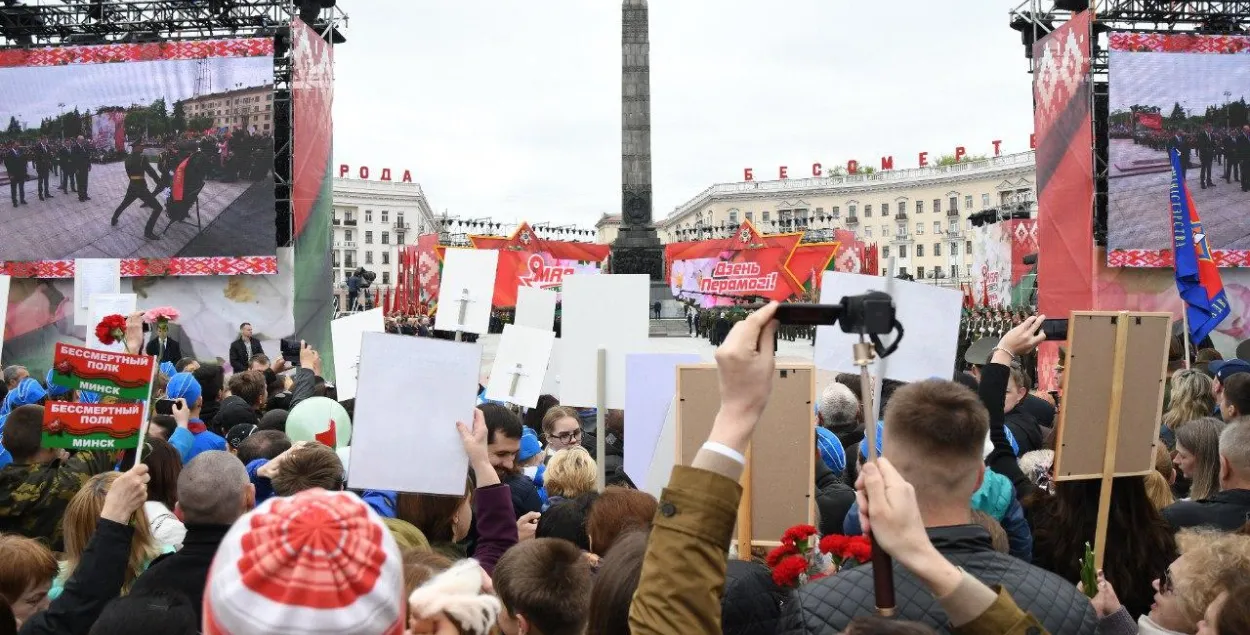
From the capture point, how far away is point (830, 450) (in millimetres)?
4660

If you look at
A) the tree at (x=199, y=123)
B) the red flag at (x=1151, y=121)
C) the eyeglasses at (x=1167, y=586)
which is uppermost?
the tree at (x=199, y=123)

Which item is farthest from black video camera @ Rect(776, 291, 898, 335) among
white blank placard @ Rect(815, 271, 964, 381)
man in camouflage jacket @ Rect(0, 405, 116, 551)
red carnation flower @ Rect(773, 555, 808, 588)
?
man in camouflage jacket @ Rect(0, 405, 116, 551)

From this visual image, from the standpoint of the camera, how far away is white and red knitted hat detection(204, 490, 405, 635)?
1.37m

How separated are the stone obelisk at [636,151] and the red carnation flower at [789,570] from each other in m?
33.0

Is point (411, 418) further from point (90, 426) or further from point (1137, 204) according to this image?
point (1137, 204)

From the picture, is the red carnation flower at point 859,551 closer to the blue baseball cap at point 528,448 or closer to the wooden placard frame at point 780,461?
the wooden placard frame at point 780,461

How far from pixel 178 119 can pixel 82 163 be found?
2052 mm

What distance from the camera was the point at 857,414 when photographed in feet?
18.6

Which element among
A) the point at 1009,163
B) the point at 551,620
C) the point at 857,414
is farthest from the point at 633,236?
the point at 1009,163

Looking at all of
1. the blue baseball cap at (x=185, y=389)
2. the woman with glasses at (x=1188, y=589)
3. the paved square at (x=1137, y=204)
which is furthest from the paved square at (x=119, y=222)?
the woman with glasses at (x=1188, y=589)

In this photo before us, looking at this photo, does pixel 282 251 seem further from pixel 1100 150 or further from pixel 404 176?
pixel 404 176

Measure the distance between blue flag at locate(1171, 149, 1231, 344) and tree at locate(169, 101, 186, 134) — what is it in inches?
677

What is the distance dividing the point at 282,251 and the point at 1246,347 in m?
16.4

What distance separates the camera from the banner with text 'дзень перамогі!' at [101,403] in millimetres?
3820
